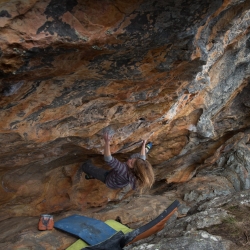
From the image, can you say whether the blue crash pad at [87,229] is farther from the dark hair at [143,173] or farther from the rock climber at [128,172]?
the dark hair at [143,173]

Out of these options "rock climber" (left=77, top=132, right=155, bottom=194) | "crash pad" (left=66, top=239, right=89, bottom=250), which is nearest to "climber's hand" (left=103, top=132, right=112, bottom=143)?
"rock climber" (left=77, top=132, right=155, bottom=194)

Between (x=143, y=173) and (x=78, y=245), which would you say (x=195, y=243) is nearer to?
(x=143, y=173)

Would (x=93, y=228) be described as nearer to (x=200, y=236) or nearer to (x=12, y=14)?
(x=200, y=236)

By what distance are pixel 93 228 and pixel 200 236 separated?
5.87ft

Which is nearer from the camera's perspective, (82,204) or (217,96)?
(217,96)

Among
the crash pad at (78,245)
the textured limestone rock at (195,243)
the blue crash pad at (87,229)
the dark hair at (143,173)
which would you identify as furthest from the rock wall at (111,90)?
the textured limestone rock at (195,243)

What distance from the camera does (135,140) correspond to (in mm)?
5406

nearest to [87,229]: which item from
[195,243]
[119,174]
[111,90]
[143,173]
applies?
[119,174]

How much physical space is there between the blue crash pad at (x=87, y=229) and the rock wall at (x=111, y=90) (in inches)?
44.5

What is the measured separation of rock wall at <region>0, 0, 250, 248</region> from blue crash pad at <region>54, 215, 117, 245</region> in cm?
113

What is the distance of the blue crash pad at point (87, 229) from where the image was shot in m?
4.37

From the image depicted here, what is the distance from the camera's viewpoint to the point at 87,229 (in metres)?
4.55

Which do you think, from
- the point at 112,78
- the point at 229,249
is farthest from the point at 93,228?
the point at 112,78

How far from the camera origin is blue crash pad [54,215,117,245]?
14.3 ft
